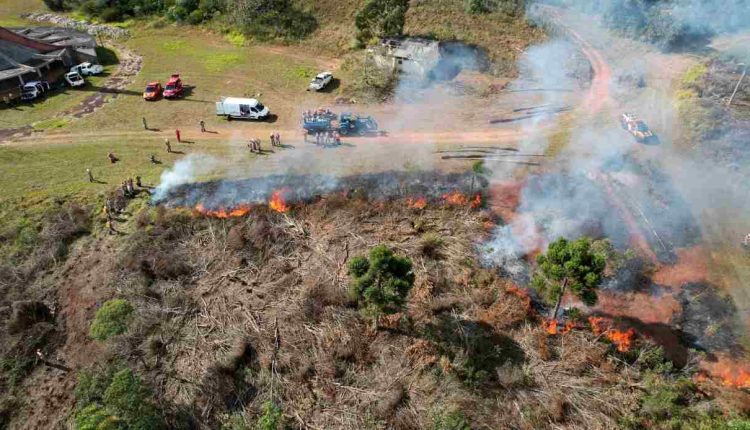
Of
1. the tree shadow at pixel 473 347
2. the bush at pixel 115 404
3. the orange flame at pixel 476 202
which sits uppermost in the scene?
the orange flame at pixel 476 202

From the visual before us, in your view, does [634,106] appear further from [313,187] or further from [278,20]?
[278,20]

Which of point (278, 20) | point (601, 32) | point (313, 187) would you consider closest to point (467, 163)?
point (313, 187)

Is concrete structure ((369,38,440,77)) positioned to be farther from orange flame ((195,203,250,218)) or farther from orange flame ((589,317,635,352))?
orange flame ((589,317,635,352))

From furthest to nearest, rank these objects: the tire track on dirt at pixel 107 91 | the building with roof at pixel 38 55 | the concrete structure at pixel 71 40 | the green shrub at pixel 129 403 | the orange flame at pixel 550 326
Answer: the concrete structure at pixel 71 40, the building with roof at pixel 38 55, the tire track on dirt at pixel 107 91, the orange flame at pixel 550 326, the green shrub at pixel 129 403

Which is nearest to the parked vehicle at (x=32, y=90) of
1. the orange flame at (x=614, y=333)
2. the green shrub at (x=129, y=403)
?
the green shrub at (x=129, y=403)

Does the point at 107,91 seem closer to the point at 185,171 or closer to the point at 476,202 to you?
the point at 185,171

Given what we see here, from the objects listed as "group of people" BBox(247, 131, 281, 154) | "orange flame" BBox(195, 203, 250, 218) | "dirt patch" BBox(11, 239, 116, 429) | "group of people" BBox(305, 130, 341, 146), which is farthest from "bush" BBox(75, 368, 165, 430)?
"group of people" BBox(305, 130, 341, 146)

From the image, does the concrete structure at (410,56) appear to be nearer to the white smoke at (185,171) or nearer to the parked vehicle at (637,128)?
the parked vehicle at (637,128)
